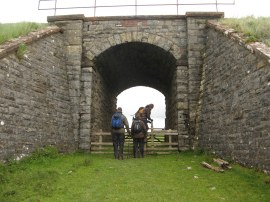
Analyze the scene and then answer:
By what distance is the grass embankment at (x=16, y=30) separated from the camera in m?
10.6

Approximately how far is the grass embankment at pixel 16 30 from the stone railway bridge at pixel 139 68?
47cm

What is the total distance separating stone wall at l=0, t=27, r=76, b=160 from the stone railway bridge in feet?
0.09

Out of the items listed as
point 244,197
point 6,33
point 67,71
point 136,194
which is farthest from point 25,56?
point 244,197

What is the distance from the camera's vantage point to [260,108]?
7.70 metres

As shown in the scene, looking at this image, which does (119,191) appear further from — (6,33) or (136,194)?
(6,33)

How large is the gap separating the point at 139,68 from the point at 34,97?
6.92m

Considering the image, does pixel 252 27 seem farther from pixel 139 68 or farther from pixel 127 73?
pixel 127 73

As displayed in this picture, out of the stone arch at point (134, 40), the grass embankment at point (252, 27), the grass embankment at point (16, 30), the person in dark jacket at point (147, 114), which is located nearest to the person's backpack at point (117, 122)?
the person in dark jacket at point (147, 114)

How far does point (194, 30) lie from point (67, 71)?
5292 millimetres

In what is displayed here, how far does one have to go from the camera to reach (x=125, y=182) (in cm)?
746

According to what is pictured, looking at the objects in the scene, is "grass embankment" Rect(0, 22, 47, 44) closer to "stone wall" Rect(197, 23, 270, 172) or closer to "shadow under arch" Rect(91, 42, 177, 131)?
"shadow under arch" Rect(91, 42, 177, 131)

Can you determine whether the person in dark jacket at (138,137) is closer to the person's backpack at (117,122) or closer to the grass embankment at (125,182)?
the person's backpack at (117,122)

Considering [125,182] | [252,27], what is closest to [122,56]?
[252,27]

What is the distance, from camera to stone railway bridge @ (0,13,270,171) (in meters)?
8.48
